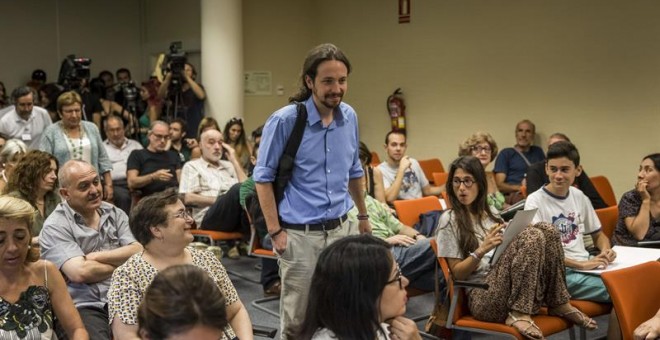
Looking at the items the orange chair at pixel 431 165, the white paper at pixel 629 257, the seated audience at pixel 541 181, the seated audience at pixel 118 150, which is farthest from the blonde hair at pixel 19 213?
the orange chair at pixel 431 165

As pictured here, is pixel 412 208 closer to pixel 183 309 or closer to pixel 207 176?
pixel 207 176

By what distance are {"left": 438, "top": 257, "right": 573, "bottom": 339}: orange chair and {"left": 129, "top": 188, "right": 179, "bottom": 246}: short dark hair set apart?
1.36 m

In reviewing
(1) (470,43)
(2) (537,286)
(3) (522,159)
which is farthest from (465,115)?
(2) (537,286)

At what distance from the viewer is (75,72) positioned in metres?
7.68

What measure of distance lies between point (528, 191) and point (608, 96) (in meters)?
2.37

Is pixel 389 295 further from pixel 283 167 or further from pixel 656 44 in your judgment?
pixel 656 44

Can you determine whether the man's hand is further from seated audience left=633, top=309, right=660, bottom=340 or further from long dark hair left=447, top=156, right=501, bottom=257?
seated audience left=633, top=309, right=660, bottom=340

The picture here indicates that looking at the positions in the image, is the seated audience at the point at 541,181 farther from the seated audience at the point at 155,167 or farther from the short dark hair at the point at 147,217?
the short dark hair at the point at 147,217

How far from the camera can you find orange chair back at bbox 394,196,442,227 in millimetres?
4820

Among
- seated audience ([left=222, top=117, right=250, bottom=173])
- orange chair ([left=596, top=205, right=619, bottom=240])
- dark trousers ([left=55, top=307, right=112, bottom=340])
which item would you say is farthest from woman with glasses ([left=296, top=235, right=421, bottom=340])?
seated audience ([left=222, top=117, right=250, bottom=173])

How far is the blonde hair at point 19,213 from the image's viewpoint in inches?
99.3

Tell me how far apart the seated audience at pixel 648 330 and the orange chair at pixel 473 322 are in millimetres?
423

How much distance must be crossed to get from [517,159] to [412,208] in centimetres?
258

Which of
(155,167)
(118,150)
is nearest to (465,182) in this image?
(155,167)
